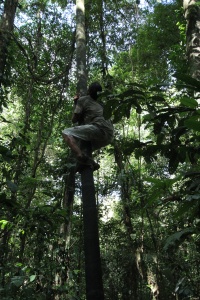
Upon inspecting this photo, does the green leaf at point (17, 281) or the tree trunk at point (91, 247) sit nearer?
the tree trunk at point (91, 247)

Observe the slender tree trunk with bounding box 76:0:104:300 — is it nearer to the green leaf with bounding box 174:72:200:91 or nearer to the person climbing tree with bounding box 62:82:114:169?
the person climbing tree with bounding box 62:82:114:169

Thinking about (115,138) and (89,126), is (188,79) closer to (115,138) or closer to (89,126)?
(89,126)

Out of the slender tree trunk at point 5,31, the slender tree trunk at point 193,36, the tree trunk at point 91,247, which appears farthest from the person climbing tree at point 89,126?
the slender tree trunk at point 5,31

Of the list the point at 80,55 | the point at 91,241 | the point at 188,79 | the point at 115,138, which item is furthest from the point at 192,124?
the point at 115,138

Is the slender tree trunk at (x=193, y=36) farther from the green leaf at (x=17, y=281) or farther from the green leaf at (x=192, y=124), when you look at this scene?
the green leaf at (x=17, y=281)

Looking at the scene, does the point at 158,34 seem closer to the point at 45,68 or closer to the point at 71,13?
the point at 71,13

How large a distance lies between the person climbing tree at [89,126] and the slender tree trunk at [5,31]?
1664 millimetres

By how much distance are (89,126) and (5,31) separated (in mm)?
2513

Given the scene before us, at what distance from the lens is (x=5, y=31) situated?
185 inches

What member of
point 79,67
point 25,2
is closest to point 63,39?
point 25,2

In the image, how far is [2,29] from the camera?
4848 mm

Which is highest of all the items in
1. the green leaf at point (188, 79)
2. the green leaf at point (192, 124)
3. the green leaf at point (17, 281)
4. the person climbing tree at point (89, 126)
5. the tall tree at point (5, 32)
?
the tall tree at point (5, 32)

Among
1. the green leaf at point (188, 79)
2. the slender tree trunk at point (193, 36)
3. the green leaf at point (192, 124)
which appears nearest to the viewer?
the green leaf at point (192, 124)

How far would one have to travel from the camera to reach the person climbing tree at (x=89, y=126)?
3.17 meters
